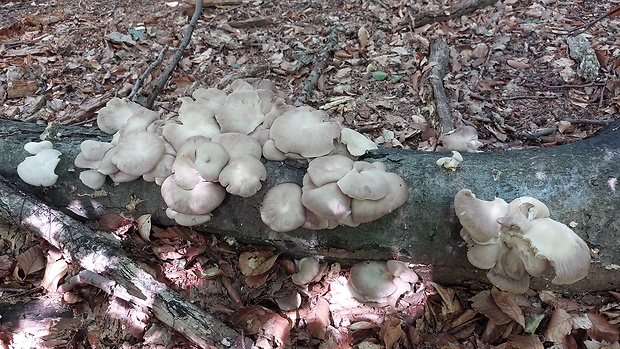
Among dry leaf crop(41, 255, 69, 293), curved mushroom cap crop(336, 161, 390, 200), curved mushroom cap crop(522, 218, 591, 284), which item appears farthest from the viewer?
dry leaf crop(41, 255, 69, 293)

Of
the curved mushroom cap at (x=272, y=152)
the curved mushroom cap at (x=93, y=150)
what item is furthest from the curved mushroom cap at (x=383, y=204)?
the curved mushroom cap at (x=93, y=150)

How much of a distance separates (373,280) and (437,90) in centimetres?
294

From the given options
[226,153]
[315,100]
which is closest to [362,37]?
[315,100]

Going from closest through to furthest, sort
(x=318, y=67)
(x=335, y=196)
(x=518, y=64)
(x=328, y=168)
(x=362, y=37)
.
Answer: (x=335, y=196) → (x=328, y=168) → (x=518, y=64) → (x=318, y=67) → (x=362, y=37)

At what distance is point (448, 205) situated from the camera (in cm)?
280

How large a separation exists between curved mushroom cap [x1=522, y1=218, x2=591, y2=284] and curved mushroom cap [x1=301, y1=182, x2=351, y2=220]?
98 cm

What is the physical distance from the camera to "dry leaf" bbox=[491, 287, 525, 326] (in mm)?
2850

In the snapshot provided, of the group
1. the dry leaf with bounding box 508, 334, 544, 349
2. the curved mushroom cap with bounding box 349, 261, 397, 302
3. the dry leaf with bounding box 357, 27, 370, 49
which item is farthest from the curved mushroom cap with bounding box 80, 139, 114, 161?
the dry leaf with bounding box 357, 27, 370, 49

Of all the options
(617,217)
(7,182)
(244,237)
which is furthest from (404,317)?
(7,182)

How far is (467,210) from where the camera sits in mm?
2518

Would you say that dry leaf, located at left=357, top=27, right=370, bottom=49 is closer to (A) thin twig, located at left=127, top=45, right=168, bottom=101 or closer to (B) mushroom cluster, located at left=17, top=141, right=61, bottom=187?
(A) thin twig, located at left=127, top=45, right=168, bottom=101

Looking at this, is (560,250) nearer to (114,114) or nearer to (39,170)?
(114,114)

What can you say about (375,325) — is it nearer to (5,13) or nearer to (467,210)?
(467,210)

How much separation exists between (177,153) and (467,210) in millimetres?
1823
